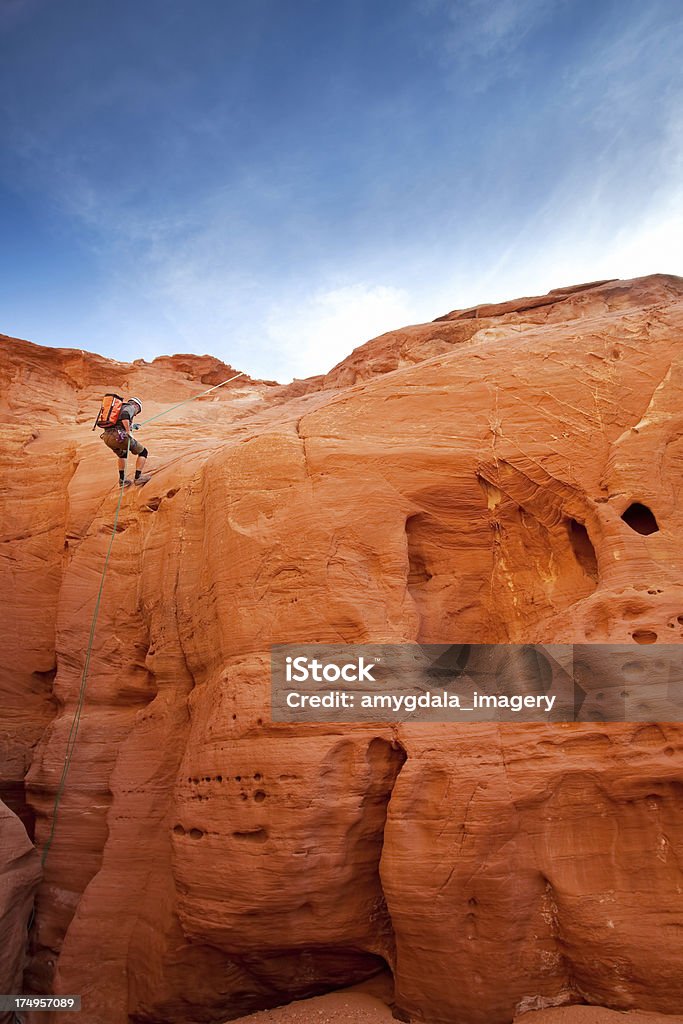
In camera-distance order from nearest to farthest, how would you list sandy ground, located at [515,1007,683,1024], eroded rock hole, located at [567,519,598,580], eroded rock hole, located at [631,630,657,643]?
1. sandy ground, located at [515,1007,683,1024]
2. eroded rock hole, located at [631,630,657,643]
3. eroded rock hole, located at [567,519,598,580]

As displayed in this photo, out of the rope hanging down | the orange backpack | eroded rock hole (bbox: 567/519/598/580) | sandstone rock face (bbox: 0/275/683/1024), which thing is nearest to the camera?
sandstone rock face (bbox: 0/275/683/1024)

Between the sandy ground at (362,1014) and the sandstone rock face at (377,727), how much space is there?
162 mm

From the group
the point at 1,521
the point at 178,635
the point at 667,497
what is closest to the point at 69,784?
the point at 178,635

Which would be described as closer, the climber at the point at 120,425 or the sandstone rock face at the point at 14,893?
the sandstone rock face at the point at 14,893

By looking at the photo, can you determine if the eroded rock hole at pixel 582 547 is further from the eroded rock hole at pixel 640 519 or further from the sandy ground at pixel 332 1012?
the sandy ground at pixel 332 1012

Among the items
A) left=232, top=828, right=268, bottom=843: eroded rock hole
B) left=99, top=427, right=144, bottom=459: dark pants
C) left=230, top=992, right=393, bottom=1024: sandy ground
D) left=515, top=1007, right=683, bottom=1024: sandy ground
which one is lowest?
left=230, top=992, right=393, bottom=1024: sandy ground

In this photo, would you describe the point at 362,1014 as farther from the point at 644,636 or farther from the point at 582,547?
the point at 582,547

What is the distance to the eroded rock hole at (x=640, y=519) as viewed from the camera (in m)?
8.44

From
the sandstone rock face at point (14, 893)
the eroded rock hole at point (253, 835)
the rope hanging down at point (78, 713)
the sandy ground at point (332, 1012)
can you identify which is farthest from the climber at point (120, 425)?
the sandy ground at point (332, 1012)

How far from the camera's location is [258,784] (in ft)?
24.6

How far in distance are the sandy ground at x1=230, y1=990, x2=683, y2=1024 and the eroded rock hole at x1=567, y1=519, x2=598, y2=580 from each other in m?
4.54

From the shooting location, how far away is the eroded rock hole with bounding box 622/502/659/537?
8.44 m

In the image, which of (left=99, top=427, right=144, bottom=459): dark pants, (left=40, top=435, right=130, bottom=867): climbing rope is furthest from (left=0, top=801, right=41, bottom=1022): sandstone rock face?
(left=99, top=427, right=144, bottom=459): dark pants

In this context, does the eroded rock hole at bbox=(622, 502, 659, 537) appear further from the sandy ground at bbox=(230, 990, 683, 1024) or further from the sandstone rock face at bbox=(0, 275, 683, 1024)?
the sandy ground at bbox=(230, 990, 683, 1024)
